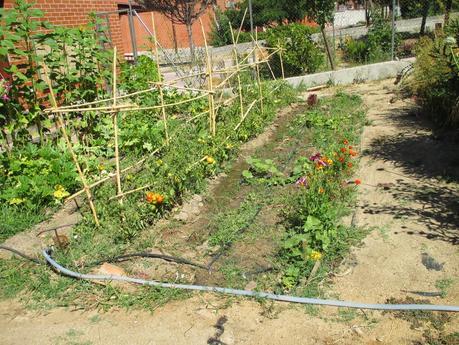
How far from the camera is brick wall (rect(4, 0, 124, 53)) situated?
8237 mm

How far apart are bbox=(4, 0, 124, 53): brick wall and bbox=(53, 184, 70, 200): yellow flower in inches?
170

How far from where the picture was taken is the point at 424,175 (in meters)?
4.98

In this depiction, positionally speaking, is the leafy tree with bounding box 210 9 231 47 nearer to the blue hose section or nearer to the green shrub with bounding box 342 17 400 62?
the green shrub with bounding box 342 17 400 62

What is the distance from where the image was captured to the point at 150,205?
4.16m

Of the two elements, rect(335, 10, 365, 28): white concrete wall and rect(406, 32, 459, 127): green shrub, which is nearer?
rect(406, 32, 459, 127): green shrub

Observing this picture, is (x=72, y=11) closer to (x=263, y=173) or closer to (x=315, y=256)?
(x=263, y=173)

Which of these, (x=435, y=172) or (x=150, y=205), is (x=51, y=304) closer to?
(x=150, y=205)

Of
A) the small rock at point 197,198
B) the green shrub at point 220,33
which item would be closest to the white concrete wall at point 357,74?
the small rock at point 197,198

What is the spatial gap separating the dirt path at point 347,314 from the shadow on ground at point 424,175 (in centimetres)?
2

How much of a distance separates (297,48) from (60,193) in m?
7.63

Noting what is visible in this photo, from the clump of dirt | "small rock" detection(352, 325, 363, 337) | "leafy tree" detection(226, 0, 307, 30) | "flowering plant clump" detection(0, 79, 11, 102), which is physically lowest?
"small rock" detection(352, 325, 363, 337)

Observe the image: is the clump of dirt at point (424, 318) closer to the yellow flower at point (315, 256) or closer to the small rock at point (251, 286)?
the yellow flower at point (315, 256)

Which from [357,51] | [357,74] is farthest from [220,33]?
[357,74]

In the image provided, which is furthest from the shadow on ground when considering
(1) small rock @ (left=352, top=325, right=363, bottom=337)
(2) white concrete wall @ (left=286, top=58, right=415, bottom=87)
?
(2) white concrete wall @ (left=286, top=58, right=415, bottom=87)
